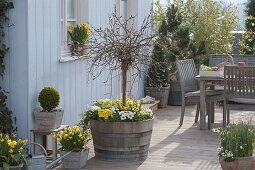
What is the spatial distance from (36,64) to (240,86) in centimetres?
282

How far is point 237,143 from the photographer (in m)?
4.95

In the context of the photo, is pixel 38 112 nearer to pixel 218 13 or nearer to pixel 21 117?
pixel 21 117

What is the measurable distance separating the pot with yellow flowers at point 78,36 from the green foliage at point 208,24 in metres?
4.13

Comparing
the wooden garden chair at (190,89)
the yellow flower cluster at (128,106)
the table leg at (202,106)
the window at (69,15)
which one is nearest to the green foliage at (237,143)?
the yellow flower cluster at (128,106)

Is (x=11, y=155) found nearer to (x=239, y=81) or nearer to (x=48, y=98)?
(x=48, y=98)

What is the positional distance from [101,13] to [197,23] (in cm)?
362

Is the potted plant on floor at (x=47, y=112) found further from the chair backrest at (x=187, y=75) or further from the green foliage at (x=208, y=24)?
the green foliage at (x=208, y=24)

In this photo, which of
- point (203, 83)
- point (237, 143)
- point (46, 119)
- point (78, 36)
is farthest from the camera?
point (203, 83)

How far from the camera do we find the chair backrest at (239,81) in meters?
7.32

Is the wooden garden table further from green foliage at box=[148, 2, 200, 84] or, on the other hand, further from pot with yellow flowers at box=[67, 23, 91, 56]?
green foliage at box=[148, 2, 200, 84]

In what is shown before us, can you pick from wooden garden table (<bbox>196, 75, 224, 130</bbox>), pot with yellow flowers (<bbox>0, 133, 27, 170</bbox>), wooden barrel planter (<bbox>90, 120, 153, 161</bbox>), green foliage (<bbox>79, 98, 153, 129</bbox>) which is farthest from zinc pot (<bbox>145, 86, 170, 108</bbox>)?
pot with yellow flowers (<bbox>0, 133, 27, 170</bbox>)

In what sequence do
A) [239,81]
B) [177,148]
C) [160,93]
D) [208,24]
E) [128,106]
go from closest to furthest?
[128,106] < [177,148] < [239,81] < [160,93] < [208,24]

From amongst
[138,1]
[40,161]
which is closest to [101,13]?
[138,1]

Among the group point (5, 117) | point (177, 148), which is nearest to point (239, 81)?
point (177, 148)
